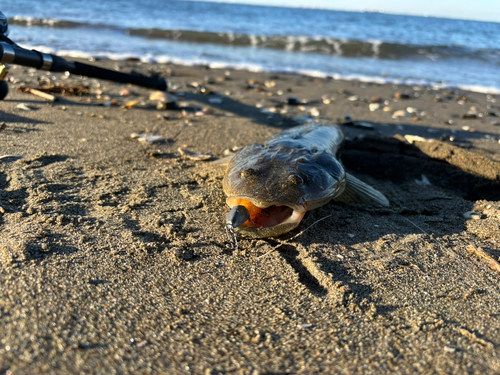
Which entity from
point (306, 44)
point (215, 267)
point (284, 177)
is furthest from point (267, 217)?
point (306, 44)

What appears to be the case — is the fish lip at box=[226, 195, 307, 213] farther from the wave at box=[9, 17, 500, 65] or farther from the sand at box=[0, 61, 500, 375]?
the wave at box=[9, 17, 500, 65]

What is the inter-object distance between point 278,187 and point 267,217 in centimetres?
22

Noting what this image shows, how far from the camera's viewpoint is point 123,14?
20844mm

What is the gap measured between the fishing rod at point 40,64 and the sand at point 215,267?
0.63 m

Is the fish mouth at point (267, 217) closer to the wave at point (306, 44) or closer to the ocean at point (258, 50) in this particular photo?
the ocean at point (258, 50)

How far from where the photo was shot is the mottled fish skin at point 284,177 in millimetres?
2541

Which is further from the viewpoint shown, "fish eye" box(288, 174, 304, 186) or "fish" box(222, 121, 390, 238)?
"fish eye" box(288, 174, 304, 186)

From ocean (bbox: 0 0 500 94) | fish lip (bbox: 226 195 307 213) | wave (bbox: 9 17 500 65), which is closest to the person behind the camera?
fish lip (bbox: 226 195 307 213)

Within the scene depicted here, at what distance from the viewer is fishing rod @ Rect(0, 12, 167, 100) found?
4.02 meters

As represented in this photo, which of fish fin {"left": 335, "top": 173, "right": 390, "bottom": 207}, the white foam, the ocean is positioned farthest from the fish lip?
the ocean

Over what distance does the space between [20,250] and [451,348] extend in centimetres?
229

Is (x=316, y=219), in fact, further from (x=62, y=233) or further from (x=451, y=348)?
(x=62, y=233)

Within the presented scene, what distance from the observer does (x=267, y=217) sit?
262cm

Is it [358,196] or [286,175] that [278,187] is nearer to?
[286,175]
